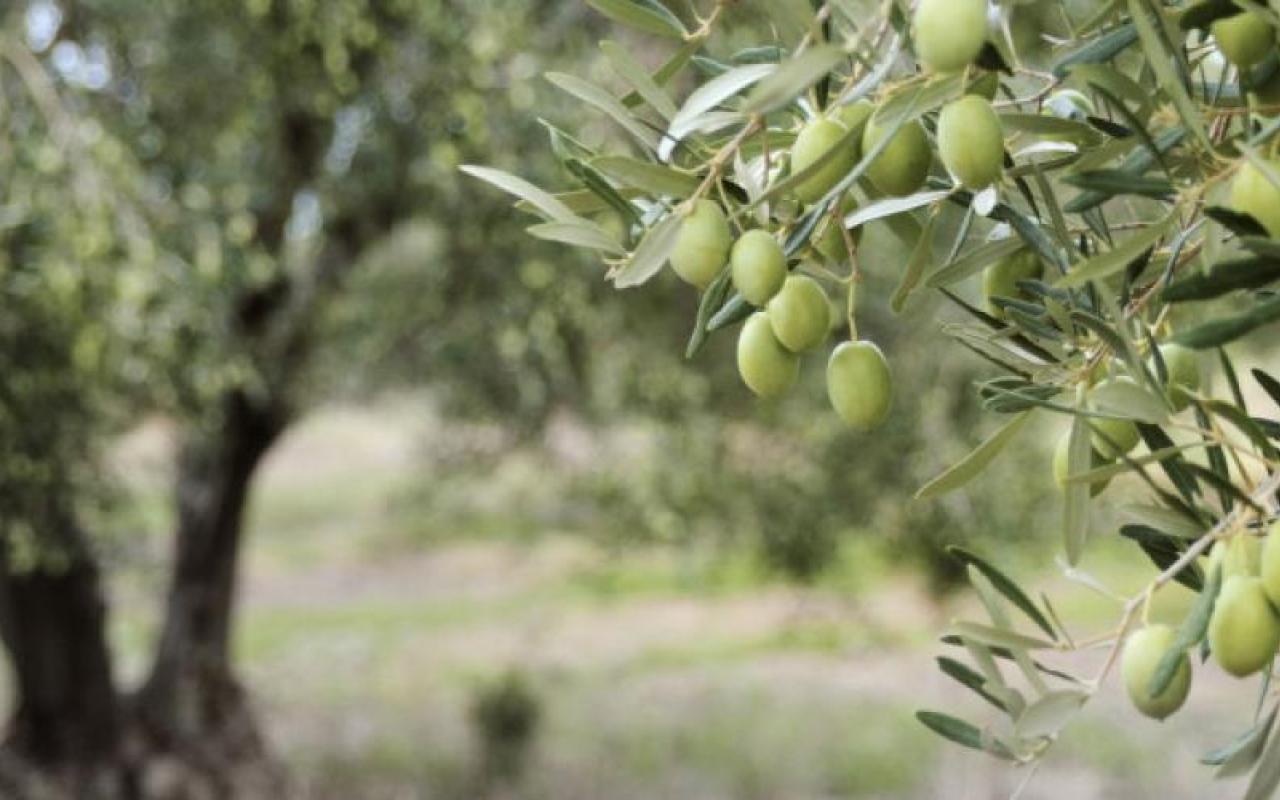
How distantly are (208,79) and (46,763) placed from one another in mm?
3056

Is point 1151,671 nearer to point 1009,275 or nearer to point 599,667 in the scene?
point 1009,275

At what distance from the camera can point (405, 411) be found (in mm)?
8594

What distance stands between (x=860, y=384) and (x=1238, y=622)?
175 mm

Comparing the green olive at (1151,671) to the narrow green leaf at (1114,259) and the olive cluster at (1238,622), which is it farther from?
the narrow green leaf at (1114,259)

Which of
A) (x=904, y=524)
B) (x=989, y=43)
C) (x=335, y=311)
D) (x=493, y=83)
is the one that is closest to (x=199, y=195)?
(x=493, y=83)

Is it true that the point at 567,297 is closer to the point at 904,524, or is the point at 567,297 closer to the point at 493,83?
the point at 493,83

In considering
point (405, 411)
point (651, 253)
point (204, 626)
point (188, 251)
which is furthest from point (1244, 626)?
point (405, 411)

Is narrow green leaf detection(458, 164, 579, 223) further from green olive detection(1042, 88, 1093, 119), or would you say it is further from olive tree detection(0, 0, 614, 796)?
olive tree detection(0, 0, 614, 796)

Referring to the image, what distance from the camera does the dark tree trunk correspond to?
571 cm

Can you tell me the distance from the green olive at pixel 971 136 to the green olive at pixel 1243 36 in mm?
76

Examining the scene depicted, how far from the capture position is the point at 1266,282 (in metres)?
0.49

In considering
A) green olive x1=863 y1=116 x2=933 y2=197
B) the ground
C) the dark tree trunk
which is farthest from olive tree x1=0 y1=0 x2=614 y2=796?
green olive x1=863 y1=116 x2=933 y2=197

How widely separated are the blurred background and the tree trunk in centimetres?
2

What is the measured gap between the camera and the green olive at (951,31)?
1.43 feet
